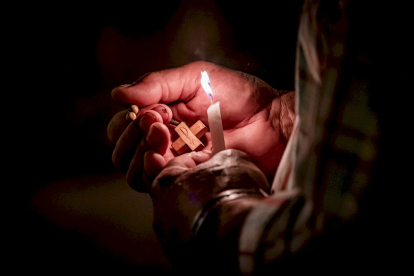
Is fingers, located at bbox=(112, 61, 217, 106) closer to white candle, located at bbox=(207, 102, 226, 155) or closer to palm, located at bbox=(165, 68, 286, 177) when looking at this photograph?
palm, located at bbox=(165, 68, 286, 177)

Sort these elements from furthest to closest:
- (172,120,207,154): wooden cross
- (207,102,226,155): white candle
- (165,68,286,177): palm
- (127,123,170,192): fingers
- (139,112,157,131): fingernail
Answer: (165,68,286,177): palm → (172,120,207,154): wooden cross → (139,112,157,131): fingernail → (127,123,170,192): fingers → (207,102,226,155): white candle

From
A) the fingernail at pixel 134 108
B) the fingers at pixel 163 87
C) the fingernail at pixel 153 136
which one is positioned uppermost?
the fingers at pixel 163 87

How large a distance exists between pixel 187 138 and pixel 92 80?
116 cm

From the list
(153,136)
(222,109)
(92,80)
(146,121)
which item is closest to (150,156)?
(153,136)

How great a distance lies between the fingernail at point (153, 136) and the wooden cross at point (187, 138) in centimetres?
20

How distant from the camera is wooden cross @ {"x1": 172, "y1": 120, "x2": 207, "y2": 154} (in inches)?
78.6

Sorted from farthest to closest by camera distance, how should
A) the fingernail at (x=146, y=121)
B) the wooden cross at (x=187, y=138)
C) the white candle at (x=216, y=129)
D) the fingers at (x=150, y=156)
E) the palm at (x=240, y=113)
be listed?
the palm at (x=240, y=113), the wooden cross at (x=187, y=138), the fingernail at (x=146, y=121), the fingers at (x=150, y=156), the white candle at (x=216, y=129)

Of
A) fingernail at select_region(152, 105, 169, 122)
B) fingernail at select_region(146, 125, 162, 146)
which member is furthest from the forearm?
fingernail at select_region(152, 105, 169, 122)

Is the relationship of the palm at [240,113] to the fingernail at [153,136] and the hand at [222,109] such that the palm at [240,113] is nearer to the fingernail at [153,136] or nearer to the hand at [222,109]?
the hand at [222,109]

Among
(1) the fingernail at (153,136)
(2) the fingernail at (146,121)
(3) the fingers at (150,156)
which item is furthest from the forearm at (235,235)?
(2) the fingernail at (146,121)

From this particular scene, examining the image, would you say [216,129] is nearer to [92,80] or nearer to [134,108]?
[134,108]

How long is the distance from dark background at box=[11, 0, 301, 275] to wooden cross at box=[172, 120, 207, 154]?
2.46 feet

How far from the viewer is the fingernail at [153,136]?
1.80 metres

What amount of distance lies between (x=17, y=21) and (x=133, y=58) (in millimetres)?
965
